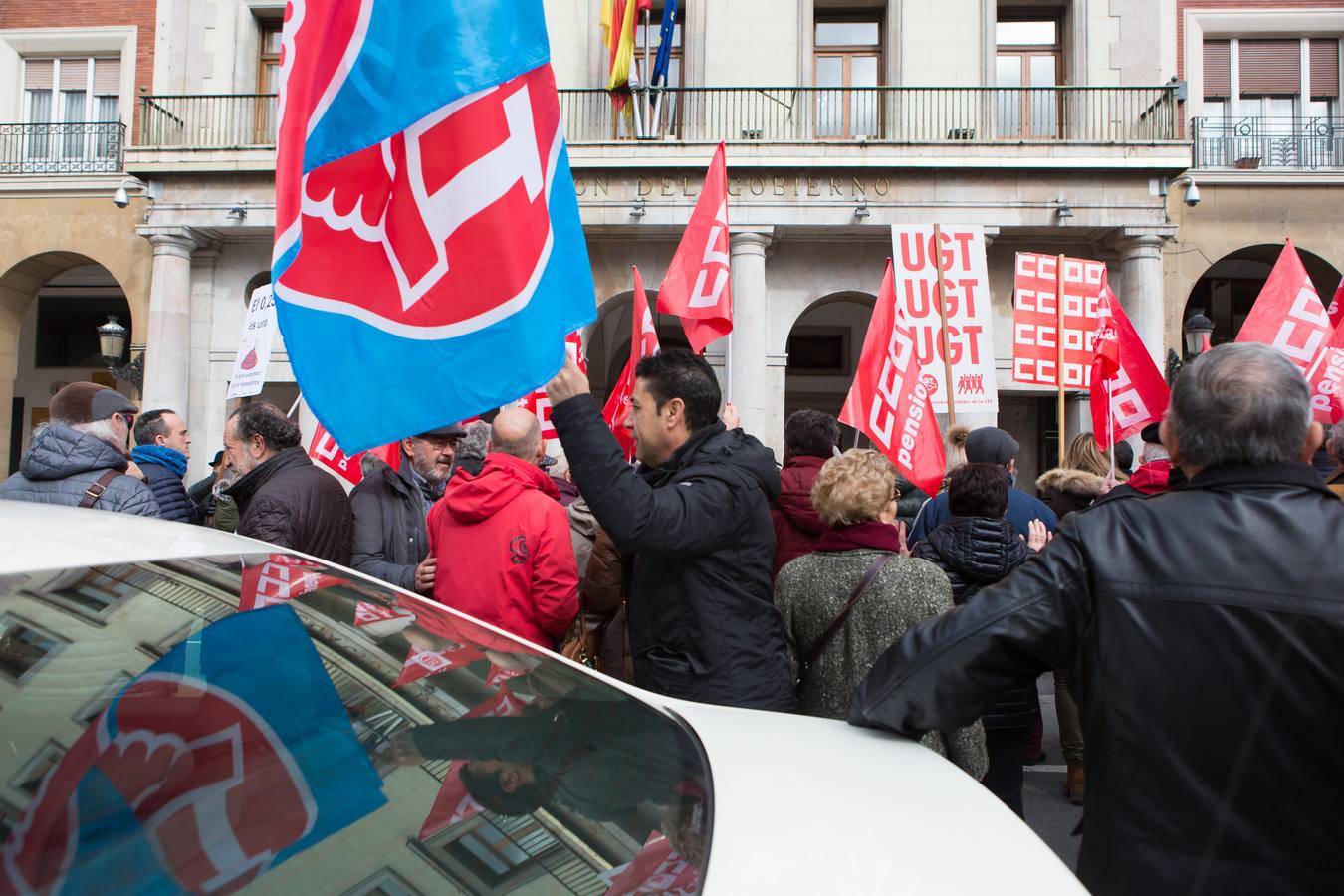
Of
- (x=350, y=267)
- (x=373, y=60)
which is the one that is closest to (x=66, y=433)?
(x=350, y=267)

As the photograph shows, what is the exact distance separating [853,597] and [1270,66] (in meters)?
16.3

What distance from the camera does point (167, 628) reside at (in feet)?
4.80

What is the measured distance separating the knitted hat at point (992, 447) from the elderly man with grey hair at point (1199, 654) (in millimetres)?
3079

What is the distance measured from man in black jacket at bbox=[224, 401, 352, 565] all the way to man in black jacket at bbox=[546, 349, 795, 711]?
5.17 feet

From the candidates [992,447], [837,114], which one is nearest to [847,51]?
[837,114]

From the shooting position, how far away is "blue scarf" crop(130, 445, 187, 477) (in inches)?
178

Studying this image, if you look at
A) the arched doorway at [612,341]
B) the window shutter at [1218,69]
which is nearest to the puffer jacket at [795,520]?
the arched doorway at [612,341]

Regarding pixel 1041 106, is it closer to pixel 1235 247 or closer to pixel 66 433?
pixel 1235 247

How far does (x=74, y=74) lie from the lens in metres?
16.0

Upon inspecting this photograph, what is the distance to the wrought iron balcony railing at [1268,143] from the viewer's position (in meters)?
14.5

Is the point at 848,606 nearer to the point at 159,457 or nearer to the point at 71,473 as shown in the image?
the point at 71,473

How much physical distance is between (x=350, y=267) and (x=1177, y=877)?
7.43ft

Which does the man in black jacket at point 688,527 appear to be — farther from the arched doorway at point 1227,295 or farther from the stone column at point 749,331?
the arched doorway at point 1227,295

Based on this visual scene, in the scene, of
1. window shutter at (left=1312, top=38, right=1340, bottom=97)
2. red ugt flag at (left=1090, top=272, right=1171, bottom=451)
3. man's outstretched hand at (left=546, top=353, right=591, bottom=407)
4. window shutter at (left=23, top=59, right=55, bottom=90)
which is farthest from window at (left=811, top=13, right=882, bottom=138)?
man's outstretched hand at (left=546, top=353, right=591, bottom=407)
